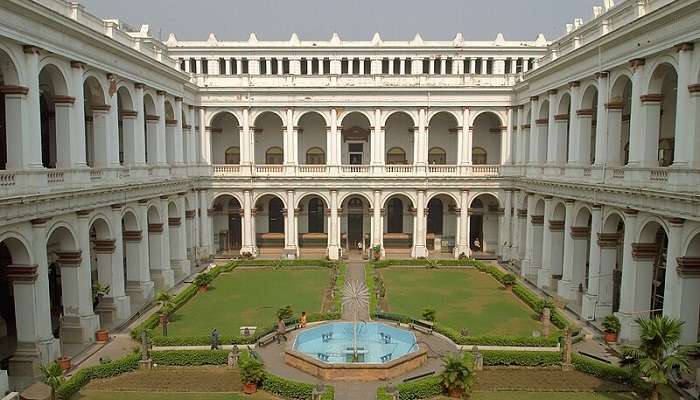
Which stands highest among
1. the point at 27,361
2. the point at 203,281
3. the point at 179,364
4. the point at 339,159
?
the point at 339,159

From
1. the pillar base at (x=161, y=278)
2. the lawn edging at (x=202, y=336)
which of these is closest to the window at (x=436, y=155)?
the lawn edging at (x=202, y=336)

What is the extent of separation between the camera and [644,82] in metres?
22.9

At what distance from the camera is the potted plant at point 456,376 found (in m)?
17.7

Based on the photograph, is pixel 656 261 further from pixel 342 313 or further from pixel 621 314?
pixel 342 313

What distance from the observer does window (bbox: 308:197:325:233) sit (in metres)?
46.6

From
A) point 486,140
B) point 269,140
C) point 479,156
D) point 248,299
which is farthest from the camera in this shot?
point 269,140

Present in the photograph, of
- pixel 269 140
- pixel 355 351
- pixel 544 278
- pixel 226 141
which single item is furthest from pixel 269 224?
pixel 355 351

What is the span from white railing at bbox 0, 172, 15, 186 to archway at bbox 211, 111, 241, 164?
2652 cm

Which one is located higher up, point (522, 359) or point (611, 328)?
point (611, 328)

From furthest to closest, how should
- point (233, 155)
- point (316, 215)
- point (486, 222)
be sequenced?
1. point (316, 215)
2. point (233, 155)
3. point (486, 222)

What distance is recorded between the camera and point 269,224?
46.7 m

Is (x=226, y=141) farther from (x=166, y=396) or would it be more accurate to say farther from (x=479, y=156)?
(x=166, y=396)

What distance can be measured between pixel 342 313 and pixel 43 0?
18006 mm

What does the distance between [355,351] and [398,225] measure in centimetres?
2655
